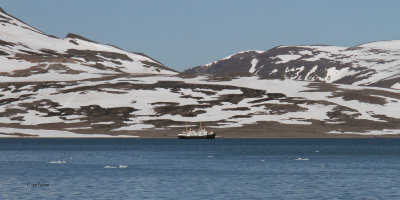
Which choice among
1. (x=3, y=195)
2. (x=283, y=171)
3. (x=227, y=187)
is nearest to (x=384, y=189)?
(x=227, y=187)

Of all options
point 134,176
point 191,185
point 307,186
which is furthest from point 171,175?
point 307,186

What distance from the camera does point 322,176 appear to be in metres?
84.0

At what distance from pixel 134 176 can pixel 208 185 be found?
44.2 feet

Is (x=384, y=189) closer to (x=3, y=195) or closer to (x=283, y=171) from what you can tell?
(x=283, y=171)

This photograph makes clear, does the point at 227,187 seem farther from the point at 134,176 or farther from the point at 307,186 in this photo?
the point at 134,176

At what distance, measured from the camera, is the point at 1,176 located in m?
84.6

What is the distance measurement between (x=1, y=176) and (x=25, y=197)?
76.3ft

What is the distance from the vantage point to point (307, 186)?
236ft

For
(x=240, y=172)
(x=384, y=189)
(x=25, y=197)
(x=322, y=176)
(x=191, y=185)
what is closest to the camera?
(x=25, y=197)

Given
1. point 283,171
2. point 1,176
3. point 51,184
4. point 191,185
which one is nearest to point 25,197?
point 51,184

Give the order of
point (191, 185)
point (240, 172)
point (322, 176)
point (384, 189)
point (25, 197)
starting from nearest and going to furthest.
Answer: point (25, 197) < point (384, 189) < point (191, 185) < point (322, 176) < point (240, 172)

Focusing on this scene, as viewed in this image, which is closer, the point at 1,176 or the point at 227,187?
the point at 227,187

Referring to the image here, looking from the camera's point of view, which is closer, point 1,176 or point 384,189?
point 384,189

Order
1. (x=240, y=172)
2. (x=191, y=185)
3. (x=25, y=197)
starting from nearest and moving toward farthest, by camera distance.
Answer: (x=25, y=197) < (x=191, y=185) < (x=240, y=172)
